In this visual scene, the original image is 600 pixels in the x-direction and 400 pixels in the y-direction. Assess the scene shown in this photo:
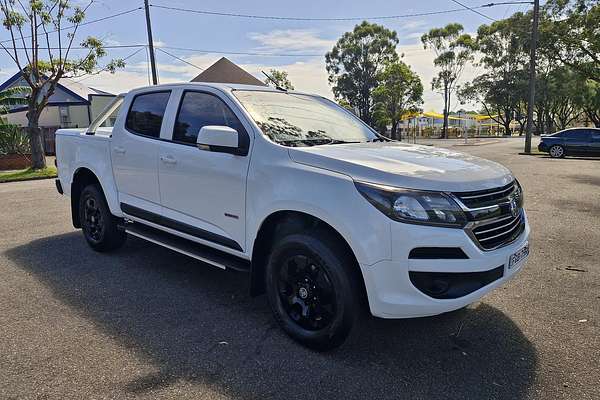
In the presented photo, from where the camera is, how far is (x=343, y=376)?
2.83 meters

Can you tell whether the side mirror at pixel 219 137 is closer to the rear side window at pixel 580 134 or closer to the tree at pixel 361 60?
the rear side window at pixel 580 134

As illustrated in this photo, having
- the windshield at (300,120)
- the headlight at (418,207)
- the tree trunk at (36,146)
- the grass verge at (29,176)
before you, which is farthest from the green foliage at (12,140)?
the headlight at (418,207)

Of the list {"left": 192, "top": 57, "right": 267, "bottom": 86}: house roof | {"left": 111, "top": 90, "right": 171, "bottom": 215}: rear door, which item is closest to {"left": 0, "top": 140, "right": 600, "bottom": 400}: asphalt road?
{"left": 111, "top": 90, "right": 171, "bottom": 215}: rear door

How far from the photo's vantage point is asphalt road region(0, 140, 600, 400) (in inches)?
107

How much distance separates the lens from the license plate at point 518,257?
304 centimetres

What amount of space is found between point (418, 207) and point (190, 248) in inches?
85.9

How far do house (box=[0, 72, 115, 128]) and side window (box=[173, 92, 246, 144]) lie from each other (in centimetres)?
2676

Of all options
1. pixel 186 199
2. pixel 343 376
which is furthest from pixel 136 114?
pixel 343 376

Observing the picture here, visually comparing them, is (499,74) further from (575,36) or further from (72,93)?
(72,93)

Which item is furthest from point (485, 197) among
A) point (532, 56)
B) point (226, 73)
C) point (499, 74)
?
point (499, 74)

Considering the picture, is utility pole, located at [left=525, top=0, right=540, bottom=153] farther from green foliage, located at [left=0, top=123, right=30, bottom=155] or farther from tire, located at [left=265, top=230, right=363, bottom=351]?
green foliage, located at [left=0, top=123, right=30, bottom=155]

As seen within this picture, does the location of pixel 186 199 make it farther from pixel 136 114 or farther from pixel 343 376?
pixel 343 376

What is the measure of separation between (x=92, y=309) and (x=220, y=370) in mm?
1567

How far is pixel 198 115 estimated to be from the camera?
409 cm
